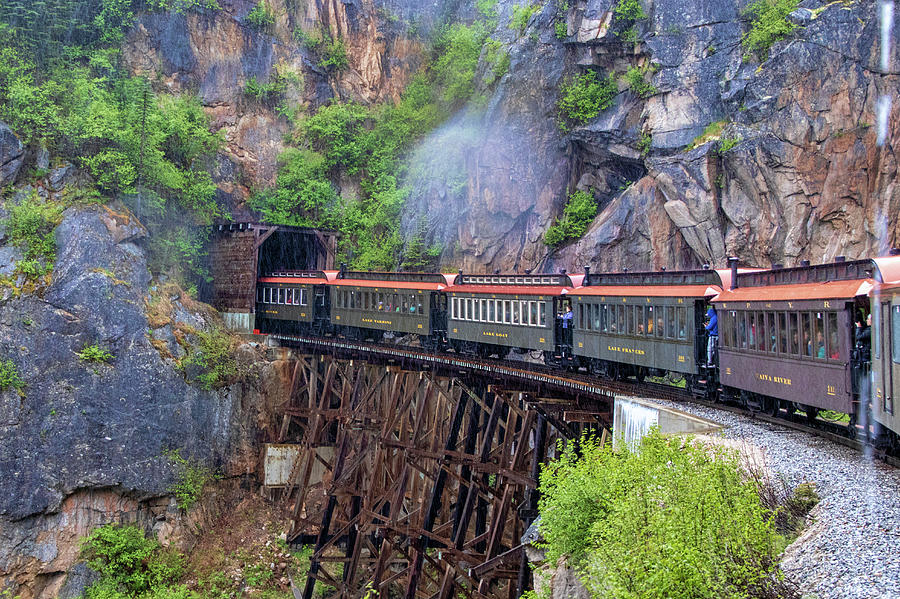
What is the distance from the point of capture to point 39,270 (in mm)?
24359

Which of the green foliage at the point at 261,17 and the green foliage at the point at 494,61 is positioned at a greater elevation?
the green foliage at the point at 261,17

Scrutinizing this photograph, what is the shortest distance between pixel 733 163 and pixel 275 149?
23.7m

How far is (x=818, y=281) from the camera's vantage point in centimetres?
1242

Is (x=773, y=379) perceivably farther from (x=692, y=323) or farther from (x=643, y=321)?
(x=643, y=321)

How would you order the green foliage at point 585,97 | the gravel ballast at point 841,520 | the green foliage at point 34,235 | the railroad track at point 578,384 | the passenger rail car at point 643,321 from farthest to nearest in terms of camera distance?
the green foliage at point 585,97, the green foliage at point 34,235, the passenger rail car at point 643,321, the railroad track at point 578,384, the gravel ballast at point 841,520

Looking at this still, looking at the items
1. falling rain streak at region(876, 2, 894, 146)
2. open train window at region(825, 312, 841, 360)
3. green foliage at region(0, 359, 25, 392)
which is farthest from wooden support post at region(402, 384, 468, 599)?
falling rain streak at region(876, 2, 894, 146)

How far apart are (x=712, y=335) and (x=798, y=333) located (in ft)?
10.6

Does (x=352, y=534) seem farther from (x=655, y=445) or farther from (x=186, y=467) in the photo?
(x=655, y=445)

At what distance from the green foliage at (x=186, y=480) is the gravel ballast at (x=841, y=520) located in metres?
19.3

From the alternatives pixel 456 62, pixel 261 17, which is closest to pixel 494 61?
pixel 456 62

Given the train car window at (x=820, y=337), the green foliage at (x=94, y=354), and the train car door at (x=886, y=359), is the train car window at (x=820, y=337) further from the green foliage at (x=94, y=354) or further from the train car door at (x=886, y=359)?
the green foliage at (x=94, y=354)

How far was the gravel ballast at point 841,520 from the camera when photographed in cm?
621

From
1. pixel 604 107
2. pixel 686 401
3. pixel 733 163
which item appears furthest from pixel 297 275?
pixel 686 401

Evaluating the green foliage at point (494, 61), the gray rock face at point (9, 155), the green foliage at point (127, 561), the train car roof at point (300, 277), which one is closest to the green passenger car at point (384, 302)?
the train car roof at point (300, 277)
